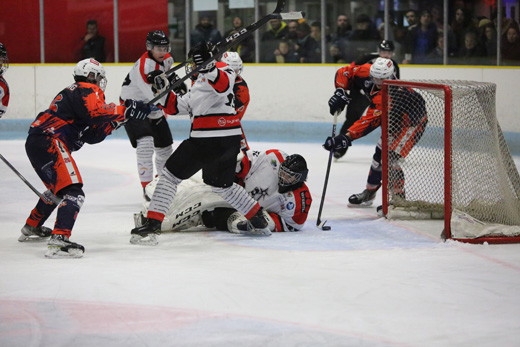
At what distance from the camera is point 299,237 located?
579cm

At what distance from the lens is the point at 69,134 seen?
5.32m

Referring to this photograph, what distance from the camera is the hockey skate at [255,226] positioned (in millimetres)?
5660

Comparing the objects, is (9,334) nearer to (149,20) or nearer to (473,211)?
(473,211)

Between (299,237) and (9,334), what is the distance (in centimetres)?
224

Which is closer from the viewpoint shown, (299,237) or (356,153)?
(299,237)

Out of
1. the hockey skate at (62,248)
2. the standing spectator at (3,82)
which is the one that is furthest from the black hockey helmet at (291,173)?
the standing spectator at (3,82)

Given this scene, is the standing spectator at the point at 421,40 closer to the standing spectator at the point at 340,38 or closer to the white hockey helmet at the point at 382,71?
the standing spectator at the point at 340,38

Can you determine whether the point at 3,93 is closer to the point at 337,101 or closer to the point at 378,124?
the point at 337,101

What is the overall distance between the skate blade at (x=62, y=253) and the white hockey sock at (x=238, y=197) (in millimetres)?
805

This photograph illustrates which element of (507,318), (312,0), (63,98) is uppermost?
(312,0)

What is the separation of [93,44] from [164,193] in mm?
7421

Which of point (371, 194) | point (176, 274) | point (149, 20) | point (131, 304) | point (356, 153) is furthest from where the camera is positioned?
point (149, 20)

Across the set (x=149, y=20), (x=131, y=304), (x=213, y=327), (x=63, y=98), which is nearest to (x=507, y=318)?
(x=213, y=327)

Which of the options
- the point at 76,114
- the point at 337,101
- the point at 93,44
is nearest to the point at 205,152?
the point at 76,114
